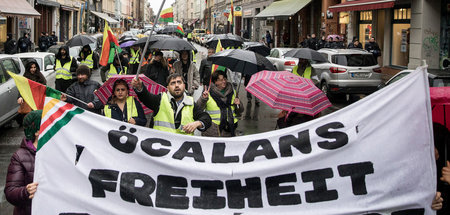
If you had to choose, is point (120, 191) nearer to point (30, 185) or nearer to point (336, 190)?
point (30, 185)

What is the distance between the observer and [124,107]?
6.23 meters

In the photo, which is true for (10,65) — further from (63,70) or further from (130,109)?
(130,109)

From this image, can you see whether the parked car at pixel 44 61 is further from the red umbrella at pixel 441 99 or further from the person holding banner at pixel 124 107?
the red umbrella at pixel 441 99

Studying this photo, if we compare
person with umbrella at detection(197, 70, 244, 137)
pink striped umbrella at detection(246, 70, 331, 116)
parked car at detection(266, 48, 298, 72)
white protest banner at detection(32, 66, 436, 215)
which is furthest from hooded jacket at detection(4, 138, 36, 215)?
parked car at detection(266, 48, 298, 72)

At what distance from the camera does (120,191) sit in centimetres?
393

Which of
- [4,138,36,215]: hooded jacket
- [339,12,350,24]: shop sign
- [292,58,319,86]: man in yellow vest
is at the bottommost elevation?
[4,138,36,215]: hooded jacket

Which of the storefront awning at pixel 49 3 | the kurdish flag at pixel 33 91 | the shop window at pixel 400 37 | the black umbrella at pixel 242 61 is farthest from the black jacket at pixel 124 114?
the storefront awning at pixel 49 3

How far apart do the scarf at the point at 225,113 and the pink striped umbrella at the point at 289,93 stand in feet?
1.84

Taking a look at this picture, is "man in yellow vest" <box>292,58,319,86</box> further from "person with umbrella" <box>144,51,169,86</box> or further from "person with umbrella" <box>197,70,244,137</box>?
"person with umbrella" <box>197,70,244,137</box>

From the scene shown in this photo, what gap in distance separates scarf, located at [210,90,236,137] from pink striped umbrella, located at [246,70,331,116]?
0.56 metres

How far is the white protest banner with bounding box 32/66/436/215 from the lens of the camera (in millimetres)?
3793

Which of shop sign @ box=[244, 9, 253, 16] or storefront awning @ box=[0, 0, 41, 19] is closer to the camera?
storefront awning @ box=[0, 0, 41, 19]

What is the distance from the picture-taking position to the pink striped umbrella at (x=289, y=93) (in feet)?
20.3

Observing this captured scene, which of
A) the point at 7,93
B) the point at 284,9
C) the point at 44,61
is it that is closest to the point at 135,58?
the point at 44,61
